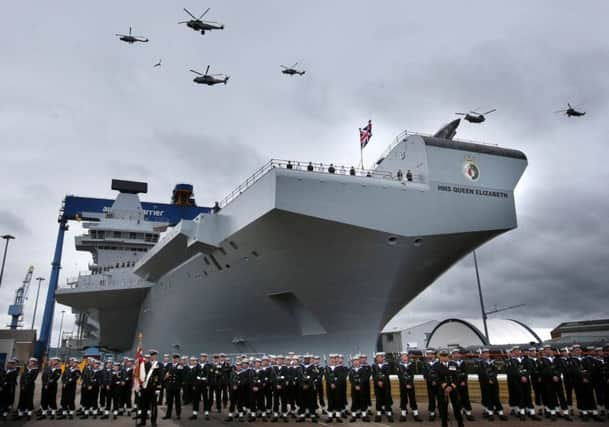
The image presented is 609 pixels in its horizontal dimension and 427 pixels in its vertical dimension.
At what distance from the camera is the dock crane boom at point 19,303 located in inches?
1838

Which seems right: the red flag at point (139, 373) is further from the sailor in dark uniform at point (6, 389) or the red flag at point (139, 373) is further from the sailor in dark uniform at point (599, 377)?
the sailor in dark uniform at point (599, 377)

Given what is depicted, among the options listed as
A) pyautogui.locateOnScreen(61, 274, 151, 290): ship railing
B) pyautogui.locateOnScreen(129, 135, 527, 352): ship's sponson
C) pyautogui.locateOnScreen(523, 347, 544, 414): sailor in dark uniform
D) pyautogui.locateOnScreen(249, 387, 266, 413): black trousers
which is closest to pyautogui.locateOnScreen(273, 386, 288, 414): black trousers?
pyautogui.locateOnScreen(249, 387, 266, 413): black trousers

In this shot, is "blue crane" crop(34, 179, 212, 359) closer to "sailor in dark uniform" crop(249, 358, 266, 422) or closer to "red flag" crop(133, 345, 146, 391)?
"sailor in dark uniform" crop(249, 358, 266, 422)

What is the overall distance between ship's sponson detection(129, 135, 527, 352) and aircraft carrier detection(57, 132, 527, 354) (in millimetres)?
34

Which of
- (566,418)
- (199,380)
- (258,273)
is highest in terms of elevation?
(258,273)

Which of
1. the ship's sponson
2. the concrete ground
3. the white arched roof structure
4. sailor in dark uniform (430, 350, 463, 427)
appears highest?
the ship's sponson

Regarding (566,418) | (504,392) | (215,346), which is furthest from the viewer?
(215,346)

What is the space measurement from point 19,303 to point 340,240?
173 ft

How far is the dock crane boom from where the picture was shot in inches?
1838

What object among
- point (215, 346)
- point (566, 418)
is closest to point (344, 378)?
point (566, 418)

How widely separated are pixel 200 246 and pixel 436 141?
339 inches

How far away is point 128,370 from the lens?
943 cm

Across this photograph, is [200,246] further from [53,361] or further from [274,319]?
[53,361]

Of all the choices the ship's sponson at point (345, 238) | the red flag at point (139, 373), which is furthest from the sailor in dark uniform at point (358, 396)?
the ship's sponson at point (345, 238)
